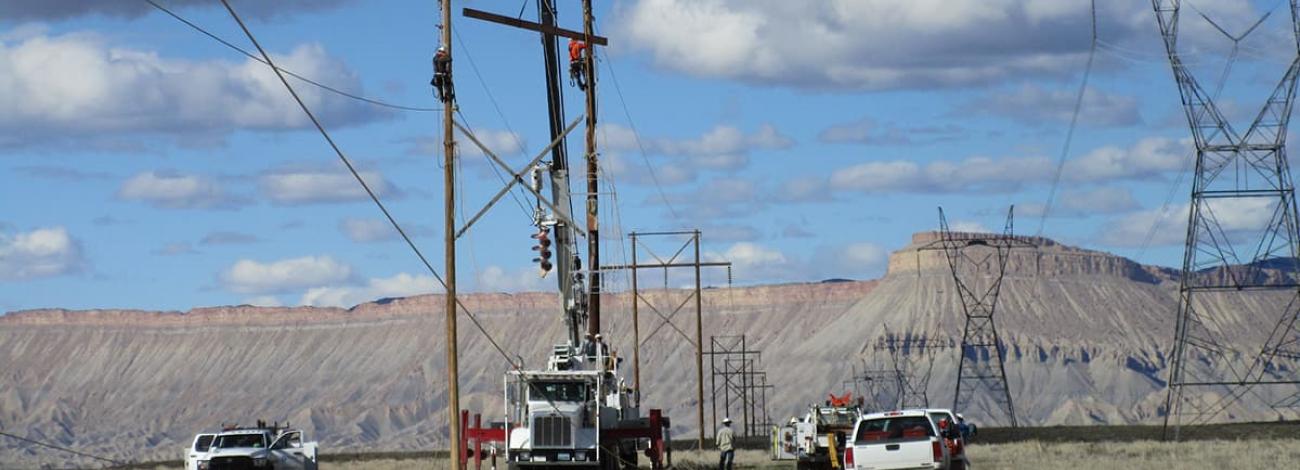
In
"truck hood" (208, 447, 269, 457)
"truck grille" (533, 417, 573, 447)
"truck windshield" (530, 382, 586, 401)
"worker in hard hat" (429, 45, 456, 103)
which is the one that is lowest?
"truck hood" (208, 447, 269, 457)

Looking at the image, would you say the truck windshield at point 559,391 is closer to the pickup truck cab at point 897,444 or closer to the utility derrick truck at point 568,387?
the utility derrick truck at point 568,387

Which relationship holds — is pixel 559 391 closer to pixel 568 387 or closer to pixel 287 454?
pixel 568 387

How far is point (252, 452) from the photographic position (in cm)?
4853

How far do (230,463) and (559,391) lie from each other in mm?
7782

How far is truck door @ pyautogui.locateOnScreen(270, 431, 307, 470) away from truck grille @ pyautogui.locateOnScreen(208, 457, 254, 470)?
772 millimetres

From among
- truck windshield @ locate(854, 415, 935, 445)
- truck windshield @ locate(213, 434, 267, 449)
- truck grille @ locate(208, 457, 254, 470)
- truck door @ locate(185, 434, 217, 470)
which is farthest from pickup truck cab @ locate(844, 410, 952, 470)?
truck door @ locate(185, 434, 217, 470)

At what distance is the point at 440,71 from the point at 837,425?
19145 mm

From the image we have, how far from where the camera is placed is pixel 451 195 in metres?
37.9

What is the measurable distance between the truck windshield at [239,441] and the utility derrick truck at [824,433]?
1339cm

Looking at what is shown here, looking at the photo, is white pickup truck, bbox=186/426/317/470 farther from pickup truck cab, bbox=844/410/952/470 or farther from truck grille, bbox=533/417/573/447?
pickup truck cab, bbox=844/410/952/470

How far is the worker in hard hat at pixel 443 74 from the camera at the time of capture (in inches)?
1497

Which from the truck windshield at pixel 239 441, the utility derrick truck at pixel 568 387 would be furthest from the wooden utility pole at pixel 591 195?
the truck windshield at pixel 239 441

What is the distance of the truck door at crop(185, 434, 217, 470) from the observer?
48719 millimetres

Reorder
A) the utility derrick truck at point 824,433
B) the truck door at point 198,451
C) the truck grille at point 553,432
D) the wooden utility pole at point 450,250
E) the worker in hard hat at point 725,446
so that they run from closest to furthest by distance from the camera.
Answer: the wooden utility pole at point 450,250 → the truck grille at point 553,432 → the truck door at point 198,451 → the utility derrick truck at point 824,433 → the worker in hard hat at point 725,446
